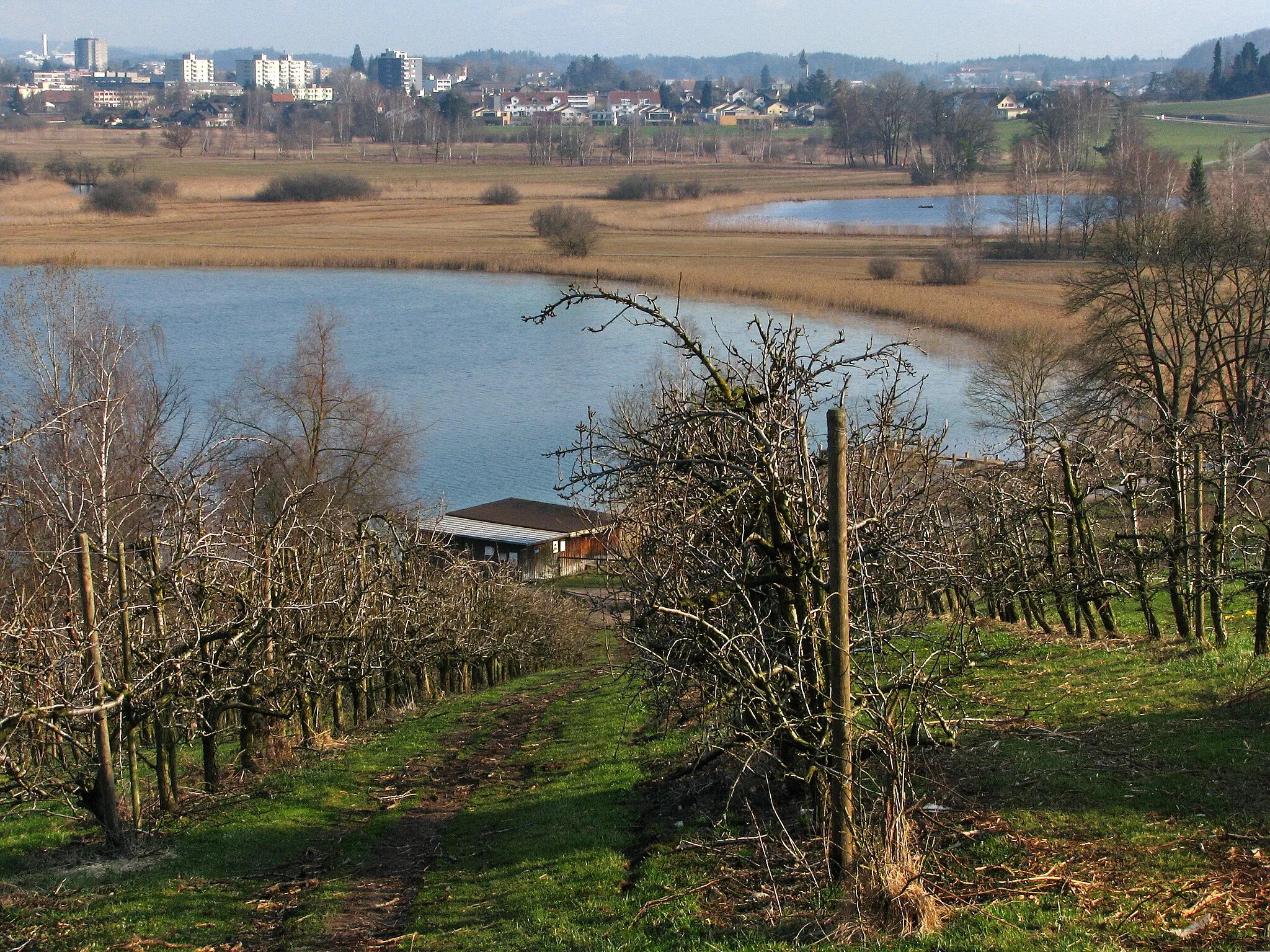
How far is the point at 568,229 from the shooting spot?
73.2 metres

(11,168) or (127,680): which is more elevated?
(11,168)

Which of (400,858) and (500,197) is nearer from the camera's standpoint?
(400,858)

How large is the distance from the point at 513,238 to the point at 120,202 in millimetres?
28770

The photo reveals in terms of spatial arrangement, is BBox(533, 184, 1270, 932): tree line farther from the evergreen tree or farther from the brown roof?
the evergreen tree

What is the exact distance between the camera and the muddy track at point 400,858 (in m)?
7.45

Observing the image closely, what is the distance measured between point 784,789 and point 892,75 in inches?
6623

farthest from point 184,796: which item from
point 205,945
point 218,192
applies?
point 218,192

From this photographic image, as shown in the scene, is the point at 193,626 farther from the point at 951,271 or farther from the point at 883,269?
the point at 883,269

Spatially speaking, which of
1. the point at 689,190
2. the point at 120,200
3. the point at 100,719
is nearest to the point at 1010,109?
the point at 689,190

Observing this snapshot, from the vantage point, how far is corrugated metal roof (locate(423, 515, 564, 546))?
33.9m

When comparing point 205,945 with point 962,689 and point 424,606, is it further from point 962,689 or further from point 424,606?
point 424,606

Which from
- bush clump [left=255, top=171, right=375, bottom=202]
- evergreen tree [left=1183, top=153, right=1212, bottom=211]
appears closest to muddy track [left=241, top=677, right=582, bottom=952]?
evergreen tree [left=1183, top=153, right=1212, bottom=211]

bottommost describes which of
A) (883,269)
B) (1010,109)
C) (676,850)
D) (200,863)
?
(200,863)

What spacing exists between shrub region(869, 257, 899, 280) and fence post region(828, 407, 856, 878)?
2283 inches
